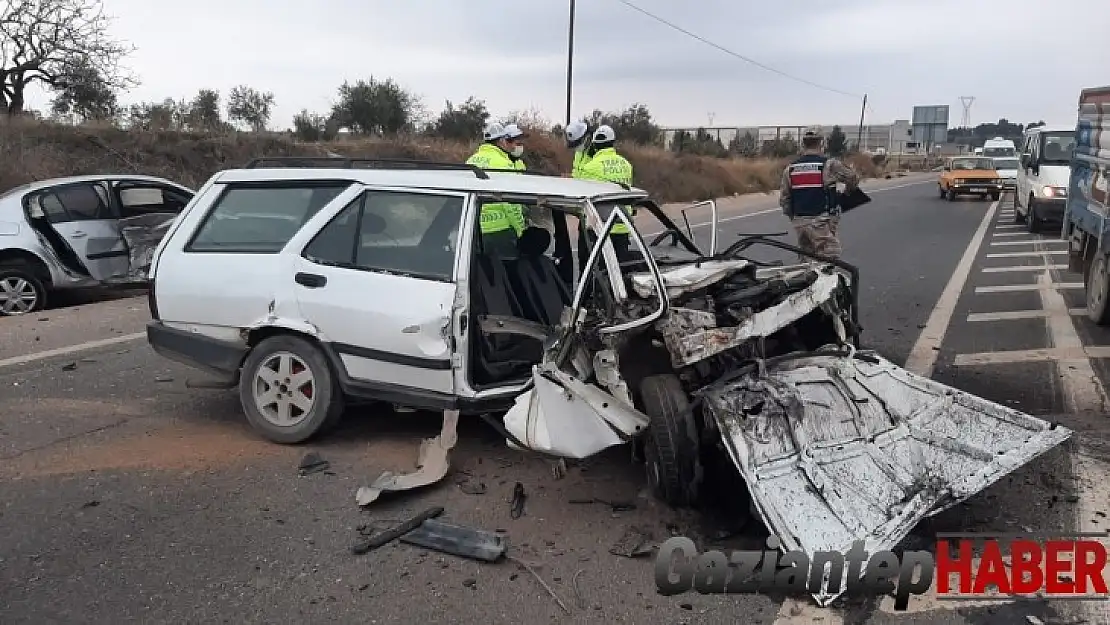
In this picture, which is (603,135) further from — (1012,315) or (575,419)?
(1012,315)

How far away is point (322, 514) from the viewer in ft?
13.3

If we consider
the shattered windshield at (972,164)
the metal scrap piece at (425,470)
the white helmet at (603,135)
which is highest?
the white helmet at (603,135)

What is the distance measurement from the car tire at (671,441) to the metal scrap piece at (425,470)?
3.84ft

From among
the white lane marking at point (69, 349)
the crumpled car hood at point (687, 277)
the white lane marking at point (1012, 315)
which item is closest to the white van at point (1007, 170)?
the white lane marking at point (1012, 315)

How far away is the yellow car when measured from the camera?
1077 inches

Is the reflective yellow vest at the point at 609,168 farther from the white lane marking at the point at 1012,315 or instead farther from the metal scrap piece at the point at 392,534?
the white lane marking at the point at 1012,315

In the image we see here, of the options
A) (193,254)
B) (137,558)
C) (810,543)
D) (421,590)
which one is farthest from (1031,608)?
(193,254)

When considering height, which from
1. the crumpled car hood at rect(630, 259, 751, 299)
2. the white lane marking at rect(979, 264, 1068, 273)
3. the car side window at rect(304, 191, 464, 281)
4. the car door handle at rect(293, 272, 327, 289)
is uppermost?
the car side window at rect(304, 191, 464, 281)

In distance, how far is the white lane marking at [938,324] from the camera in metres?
6.81

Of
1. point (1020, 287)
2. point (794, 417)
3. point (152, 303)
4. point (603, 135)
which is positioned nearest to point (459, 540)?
point (794, 417)

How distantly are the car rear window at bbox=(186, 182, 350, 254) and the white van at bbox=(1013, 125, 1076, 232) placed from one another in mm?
15471

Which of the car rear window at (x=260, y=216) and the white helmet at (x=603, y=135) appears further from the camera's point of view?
the white helmet at (x=603, y=135)

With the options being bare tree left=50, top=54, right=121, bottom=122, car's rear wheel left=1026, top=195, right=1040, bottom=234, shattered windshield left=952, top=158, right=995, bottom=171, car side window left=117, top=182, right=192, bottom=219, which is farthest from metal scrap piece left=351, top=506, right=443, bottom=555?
shattered windshield left=952, top=158, right=995, bottom=171

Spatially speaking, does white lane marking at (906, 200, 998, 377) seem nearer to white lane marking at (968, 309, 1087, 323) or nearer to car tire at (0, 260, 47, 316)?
white lane marking at (968, 309, 1087, 323)
